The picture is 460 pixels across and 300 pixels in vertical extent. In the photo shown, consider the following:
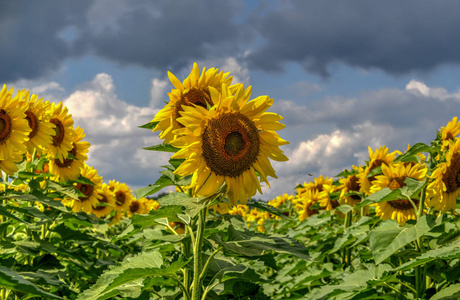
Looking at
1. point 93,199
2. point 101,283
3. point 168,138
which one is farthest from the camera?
point 93,199

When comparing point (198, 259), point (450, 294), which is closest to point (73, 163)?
point (198, 259)

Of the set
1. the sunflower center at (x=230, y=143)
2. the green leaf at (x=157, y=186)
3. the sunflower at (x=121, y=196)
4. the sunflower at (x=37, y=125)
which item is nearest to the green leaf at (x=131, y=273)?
the green leaf at (x=157, y=186)

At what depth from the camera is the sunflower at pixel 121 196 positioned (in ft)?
31.8

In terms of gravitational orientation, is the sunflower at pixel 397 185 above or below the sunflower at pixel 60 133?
below

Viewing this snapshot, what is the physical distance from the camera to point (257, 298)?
3865 millimetres

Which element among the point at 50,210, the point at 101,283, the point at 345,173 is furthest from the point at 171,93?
the point at 345,173

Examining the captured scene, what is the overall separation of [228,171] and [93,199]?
533 cm

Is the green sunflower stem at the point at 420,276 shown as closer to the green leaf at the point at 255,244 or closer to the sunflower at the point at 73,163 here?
the green leaf at the point at 255,244

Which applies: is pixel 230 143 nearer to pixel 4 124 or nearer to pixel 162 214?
pixel 162 214

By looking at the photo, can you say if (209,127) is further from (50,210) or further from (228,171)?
(50,210)

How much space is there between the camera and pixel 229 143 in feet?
9.34

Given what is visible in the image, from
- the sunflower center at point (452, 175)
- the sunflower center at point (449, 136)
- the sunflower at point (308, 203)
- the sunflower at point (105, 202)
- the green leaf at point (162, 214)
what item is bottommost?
the green leaf at point (162, 214)

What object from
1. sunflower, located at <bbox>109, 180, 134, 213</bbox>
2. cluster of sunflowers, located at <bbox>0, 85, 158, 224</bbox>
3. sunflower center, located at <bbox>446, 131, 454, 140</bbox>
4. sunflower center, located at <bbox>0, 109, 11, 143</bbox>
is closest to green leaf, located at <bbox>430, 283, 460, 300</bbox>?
sunflower center, located at <bbox>446, 131, 454, 140</bbox>

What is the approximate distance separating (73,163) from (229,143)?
4.09 m
